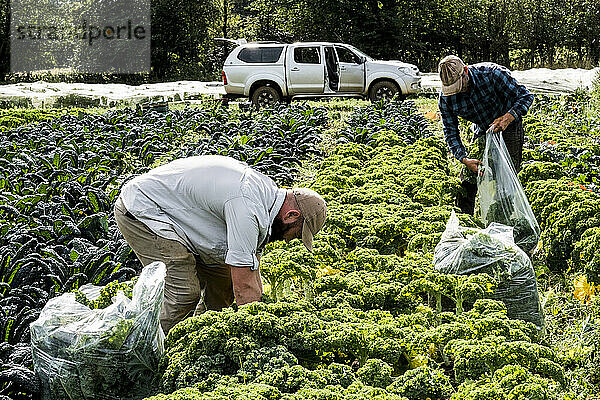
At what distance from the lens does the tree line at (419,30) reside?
104 ft

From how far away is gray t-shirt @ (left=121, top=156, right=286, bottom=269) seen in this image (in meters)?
3.64

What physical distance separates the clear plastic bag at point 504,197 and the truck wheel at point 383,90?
461 inches

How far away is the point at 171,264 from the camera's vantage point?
13.6 feet

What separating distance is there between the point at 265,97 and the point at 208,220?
13748mm

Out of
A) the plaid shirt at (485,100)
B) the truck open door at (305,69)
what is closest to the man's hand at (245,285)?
the plaid shirt at (485,100)

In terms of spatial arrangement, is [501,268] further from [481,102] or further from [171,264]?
[171,264]

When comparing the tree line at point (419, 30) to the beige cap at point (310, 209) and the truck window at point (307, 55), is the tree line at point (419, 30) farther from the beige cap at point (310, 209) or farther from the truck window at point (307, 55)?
the beige cap at point (310, 209)

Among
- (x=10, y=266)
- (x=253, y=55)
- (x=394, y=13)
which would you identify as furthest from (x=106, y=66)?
(x=10, y=266)

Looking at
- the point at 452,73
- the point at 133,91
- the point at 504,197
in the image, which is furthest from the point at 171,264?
the point at 133,91

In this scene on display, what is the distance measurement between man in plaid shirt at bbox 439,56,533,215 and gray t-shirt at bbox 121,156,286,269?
9.40 feet

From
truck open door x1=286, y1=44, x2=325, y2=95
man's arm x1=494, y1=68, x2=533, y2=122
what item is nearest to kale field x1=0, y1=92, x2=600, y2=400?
man's arm x1=494, y1=68, x2=533, y2=122

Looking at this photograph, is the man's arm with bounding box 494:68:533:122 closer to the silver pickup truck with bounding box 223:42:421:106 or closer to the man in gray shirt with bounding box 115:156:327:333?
the man in gray shirt with bounding box 115:156:327:333

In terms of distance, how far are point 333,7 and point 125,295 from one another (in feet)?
100

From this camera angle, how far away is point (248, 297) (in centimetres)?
380
